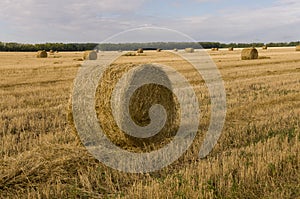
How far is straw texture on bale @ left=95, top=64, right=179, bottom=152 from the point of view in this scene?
20.9ft

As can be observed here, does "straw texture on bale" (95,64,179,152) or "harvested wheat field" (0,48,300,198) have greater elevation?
"straw texture on bale" (95,64,179,152)

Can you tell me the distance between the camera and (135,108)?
657cm

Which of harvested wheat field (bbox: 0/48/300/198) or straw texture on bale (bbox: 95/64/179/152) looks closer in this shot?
harvested wheat field (bbox: 0/48/300/198)

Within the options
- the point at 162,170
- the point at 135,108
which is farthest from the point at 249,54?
the point at 162,170

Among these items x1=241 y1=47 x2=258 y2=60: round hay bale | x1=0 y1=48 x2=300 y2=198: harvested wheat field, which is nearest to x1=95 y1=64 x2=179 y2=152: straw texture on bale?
x1=0 y1=48 x2=300 y2=198: harvested wheat field

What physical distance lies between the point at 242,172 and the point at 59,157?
2.63 m

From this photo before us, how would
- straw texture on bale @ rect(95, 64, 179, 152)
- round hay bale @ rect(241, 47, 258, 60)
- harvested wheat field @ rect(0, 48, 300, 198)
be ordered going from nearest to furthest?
harvested wheat field @ rect(0, 48, 300, 198) → straw texture on bale @ rect(95, 64, 179, 152) → round hay bale @ rect(241, 47, 258, 60)

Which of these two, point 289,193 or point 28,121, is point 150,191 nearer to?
point 289,193

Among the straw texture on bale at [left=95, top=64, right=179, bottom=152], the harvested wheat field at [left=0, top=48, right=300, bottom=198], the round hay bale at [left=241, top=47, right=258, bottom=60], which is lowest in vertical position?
the harvested wheat field at [left=0, top=48, right=300, bottom=198]

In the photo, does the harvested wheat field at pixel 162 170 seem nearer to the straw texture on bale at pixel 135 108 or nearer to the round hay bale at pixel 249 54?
the straw texture on bale at pixel 135 108

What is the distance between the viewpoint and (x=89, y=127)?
22.1 feet

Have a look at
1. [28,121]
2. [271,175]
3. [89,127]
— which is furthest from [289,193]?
[28,121]

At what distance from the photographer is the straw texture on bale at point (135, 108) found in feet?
20.9

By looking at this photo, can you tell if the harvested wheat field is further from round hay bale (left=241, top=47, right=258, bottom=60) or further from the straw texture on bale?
round hay bale (left=241, top=47, right=258, bottom=60)
